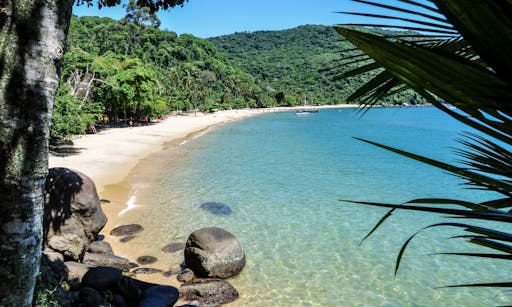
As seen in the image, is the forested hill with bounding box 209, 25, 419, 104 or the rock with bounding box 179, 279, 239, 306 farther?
the forested hill with bounding box 209, 25, 419, 104

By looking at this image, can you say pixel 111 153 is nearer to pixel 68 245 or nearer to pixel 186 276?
pixel 68 245

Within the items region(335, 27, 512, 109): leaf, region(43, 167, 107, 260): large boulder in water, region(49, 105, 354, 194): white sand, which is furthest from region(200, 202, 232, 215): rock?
region(335, 27, 512, 109): leaf

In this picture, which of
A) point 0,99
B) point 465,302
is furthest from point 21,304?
point 465,302

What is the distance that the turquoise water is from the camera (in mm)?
8602

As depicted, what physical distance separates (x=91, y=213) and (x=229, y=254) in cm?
366

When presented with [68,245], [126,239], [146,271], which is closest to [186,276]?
[146,271]

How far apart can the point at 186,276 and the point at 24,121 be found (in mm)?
6844

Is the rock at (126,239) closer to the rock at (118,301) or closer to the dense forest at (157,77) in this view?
the rock at (118,301)

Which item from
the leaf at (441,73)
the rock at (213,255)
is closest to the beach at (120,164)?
the rock at (213,255)

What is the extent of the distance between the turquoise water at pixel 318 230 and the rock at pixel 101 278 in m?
2.60

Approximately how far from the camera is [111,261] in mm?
8797

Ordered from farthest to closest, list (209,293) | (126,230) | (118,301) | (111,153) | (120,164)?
(111,153), (120,164), (126,230), (209,293), (118,301)

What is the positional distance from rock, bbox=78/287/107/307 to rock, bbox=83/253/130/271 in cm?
268

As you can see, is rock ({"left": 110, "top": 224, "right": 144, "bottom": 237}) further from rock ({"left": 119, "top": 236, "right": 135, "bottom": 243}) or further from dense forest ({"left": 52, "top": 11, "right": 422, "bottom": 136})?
dense forest ({"left": 52, "top": 11, "right": 422, "bottom": 136})
